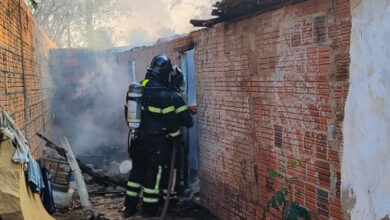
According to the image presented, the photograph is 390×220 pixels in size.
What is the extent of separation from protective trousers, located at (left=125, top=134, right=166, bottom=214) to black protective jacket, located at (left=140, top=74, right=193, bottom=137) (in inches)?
6.4

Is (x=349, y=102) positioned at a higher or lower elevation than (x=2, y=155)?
higher

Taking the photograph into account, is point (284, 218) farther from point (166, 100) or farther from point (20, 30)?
point (20, 30)

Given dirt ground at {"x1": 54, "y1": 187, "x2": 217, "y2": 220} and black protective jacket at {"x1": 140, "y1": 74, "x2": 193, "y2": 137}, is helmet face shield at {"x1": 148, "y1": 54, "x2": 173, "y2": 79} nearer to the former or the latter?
black protective jacket at {"x1": 140, "y1": 74, "x2": 193, "y2": 137}

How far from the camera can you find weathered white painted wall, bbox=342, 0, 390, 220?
3047mm

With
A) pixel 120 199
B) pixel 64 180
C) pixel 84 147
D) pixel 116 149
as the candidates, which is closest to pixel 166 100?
pixel 64 180

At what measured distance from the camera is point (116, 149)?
12953 millimetres

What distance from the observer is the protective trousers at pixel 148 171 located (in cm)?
670

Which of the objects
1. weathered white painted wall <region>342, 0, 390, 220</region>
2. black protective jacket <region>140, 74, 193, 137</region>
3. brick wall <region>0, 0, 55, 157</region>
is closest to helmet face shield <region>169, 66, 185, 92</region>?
black protective jacket <region>140, 74, 193, 137</region>

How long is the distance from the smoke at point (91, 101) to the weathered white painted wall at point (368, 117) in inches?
417

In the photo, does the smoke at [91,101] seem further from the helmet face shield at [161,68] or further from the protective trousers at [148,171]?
the helmet face shield at [161,68]

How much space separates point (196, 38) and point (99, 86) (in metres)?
9.02

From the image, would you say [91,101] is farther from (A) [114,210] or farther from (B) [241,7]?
(B) [241,7]

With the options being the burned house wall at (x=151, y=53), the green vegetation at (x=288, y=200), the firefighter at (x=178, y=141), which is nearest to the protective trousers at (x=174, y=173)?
the firefighter at (x=178, y=141)

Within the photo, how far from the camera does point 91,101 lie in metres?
15.4
